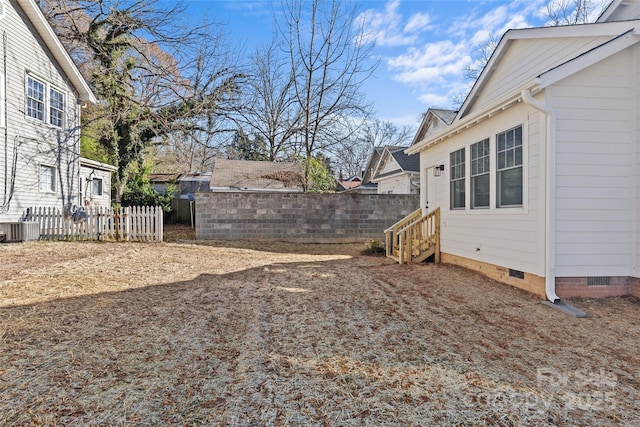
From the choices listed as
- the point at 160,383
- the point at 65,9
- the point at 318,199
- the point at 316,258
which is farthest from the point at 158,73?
the point at 160,383

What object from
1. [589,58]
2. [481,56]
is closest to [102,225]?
[589,58]

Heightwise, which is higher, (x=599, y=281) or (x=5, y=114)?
(x=5, y=114)

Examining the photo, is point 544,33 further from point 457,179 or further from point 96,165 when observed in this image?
point 96,165

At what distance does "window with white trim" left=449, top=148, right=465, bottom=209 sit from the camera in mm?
7348

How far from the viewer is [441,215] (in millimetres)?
8266

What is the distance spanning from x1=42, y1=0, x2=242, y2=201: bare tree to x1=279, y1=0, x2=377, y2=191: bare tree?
10.8ft

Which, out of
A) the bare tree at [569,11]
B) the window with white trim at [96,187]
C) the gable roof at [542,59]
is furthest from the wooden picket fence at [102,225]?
the bare tree at [569,11]

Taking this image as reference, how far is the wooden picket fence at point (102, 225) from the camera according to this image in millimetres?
10867

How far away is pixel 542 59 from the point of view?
6.64m

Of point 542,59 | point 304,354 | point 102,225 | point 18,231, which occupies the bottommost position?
point 304,354

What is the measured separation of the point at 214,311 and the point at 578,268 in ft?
17.1

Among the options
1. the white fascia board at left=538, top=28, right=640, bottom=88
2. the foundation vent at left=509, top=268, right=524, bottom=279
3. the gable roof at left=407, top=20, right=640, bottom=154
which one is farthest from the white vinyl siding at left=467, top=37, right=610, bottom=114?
the foundation vent at left=509, top=268, right=524, bottom=279

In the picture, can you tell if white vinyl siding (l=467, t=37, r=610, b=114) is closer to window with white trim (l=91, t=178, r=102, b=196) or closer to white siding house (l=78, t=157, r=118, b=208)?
white siding house (l=78, t=157, r=118, b=208)

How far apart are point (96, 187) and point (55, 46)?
6.41m
